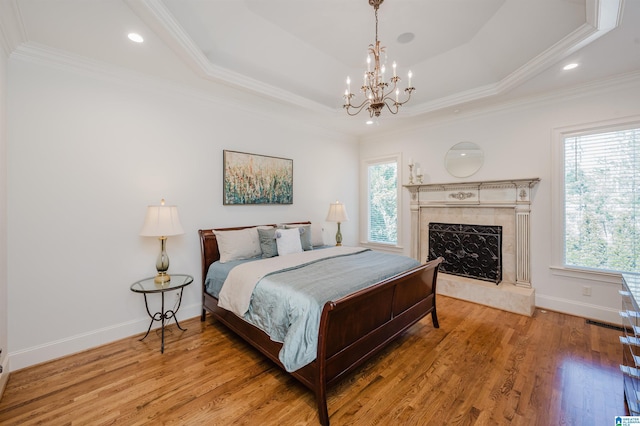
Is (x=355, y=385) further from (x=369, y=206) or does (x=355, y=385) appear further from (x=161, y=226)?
(x=369, y=206)

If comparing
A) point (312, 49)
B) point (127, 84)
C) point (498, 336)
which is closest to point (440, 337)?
point (498, 336)

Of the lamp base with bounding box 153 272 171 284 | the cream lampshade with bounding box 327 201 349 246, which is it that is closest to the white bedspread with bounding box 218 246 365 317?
the lamp base with bounding box 153 272 171 284

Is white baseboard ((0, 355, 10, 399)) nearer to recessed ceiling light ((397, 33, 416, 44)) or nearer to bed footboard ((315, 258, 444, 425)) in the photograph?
bed footboard ((315, 258, 444, 425))

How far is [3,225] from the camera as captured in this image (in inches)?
87.2

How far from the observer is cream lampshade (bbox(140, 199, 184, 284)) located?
2.67 m

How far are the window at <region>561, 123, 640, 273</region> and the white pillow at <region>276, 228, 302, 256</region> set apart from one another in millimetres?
3510

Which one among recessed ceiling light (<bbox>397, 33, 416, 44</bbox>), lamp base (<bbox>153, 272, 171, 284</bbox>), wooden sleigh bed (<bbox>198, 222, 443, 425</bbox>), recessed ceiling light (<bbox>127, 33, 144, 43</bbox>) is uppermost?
recessed ceiling light (<bbox>397, 33, 416, 44</bbox>)

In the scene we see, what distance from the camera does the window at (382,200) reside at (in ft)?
17.5

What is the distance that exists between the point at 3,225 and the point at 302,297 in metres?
2.53

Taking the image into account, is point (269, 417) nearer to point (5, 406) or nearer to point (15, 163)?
point (5, 406)

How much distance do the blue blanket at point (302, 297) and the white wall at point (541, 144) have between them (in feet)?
7.15

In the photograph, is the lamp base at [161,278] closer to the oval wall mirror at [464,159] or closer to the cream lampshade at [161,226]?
the cream lampshade at [161,226]

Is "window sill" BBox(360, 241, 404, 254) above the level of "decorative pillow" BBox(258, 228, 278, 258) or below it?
below

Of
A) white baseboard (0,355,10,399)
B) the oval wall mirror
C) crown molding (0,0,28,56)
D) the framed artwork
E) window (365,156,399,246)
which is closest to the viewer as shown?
crown molding (0,0,28,56)
